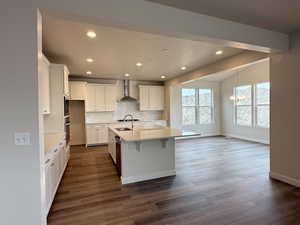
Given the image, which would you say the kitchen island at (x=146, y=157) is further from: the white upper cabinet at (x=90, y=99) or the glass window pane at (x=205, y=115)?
the glass window pane at (x=205, y=115)

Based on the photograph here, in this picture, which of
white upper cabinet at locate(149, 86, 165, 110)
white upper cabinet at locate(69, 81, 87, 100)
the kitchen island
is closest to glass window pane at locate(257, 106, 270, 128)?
white upper cabinet at locate(149, 86, 165, 110)

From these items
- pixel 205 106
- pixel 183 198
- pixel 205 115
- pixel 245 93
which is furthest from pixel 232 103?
pixel 183 198

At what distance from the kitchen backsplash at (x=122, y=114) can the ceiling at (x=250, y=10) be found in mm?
5557

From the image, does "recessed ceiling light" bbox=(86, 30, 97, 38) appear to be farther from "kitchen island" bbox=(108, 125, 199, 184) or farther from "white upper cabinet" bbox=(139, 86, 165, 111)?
"white upper cabinet" bbox=(139, 86, 165, 111)

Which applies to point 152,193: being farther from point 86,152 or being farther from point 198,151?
point 86,152

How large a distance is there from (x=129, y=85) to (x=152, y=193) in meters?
5.28

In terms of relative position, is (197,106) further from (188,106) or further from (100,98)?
(100,98)

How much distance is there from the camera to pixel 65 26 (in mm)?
2549

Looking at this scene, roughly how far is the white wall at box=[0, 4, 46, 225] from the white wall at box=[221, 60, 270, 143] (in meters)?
7.06

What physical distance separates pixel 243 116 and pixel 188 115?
7.62 feet

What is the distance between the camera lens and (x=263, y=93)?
6496mm

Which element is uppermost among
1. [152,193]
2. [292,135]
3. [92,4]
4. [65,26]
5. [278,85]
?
[65,26]

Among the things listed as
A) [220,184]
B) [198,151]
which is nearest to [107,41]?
[220,184]

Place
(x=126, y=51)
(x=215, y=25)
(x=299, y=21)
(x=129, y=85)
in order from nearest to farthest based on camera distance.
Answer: (x=215, y=25)
(x=299, y=21)
(x=126, y=51)
(x=129, y=85)
